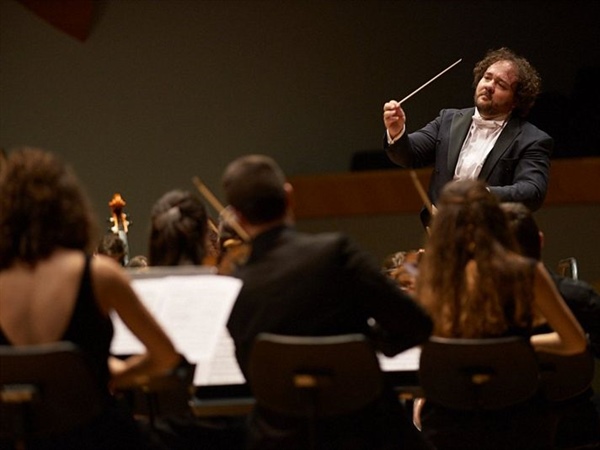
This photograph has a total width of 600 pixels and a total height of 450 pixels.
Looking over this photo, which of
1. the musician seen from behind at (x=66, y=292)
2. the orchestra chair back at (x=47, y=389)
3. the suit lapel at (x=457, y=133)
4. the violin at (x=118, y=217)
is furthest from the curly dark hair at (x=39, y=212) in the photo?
the suit lapel at (x=457, y=133)

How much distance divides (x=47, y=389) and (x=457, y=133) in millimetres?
2672

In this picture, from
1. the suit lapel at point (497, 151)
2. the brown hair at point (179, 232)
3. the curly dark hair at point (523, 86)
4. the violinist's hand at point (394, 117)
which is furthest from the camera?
the curly dark hair at point (523, 86)

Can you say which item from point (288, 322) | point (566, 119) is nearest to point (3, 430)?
point (288, 322)

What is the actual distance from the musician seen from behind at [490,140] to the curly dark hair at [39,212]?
6.94ft

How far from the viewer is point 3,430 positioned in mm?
2643

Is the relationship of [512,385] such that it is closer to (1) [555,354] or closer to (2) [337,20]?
(1) [555,354]

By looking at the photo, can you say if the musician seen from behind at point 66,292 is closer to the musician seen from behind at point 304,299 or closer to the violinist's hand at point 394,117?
the musician seen from behind at point 304,299

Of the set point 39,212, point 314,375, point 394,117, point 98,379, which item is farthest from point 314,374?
point 394,117

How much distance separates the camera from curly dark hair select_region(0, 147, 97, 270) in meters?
2.56

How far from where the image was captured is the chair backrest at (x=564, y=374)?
303 cm

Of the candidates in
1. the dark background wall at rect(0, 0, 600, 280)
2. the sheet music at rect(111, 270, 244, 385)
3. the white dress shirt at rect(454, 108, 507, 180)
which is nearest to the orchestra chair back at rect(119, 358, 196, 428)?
the sheet music at rect(111, 270, 244, 385)

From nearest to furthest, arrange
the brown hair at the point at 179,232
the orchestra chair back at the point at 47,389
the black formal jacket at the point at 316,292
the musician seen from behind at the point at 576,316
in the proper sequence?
1. the orchestra chair back at the point at 47,389
2. the black formal jacket at the point at 316,292
3. the musician seen from behind at the point at 576,316
4. the brown hair at the point at 179,232

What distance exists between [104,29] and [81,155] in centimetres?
87

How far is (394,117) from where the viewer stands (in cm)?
452
